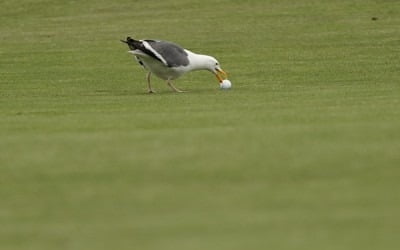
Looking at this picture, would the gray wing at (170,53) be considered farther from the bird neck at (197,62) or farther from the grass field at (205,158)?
the grass field at (205,158)

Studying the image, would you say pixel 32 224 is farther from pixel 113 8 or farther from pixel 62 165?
pixel 113 8

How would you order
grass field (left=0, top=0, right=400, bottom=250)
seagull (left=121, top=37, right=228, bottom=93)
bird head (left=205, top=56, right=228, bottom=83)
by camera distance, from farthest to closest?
bird head (left=205, top=56, right=228, bottom=83), seagull (left=121, top=37, right=228, bottom=93), grass field (left=0, top=0, right=400, bottom=250)

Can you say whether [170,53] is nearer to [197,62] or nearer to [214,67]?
[197,62]

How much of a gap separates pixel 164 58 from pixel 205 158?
32.4 feet

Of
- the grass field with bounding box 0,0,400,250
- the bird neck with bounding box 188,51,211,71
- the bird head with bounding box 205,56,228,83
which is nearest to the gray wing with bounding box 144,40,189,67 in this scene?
the bird neck with bounding box 188,51,211,71

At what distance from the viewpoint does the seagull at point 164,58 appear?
2309 cm

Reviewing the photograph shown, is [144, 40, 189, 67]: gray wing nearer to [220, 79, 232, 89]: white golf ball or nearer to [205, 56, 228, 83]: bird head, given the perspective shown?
[205, 56, 228, 83]: bird head

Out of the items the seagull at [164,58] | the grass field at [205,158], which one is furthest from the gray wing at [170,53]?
the grass field at [205,158]

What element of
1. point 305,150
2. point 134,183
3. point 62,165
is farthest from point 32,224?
point 305,150

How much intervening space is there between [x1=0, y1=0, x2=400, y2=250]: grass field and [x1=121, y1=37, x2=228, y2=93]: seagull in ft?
1.52

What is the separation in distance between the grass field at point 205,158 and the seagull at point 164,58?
463 millimetres

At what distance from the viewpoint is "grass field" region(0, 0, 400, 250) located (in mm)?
→ 10398

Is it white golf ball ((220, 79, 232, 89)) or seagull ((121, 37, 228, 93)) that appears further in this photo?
white golf ball ((220, 79, 232, 89))

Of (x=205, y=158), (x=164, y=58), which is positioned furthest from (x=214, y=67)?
(x=205, y=158)
